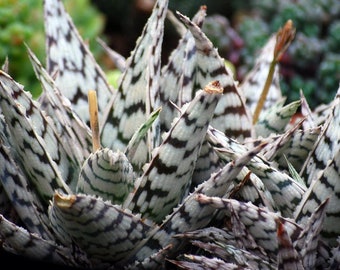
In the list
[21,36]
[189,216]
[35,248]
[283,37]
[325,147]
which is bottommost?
[21,36]

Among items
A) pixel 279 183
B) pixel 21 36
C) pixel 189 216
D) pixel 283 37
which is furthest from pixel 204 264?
pixel 21 36

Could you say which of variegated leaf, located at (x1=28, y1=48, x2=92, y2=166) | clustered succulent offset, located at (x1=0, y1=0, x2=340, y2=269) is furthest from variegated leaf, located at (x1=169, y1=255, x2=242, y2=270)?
variegated leaf, located at (x1=28, y1=48, x2=92, y2=166)

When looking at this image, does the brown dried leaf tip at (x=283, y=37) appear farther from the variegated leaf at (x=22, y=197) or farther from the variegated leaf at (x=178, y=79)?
the variegated leaf at (x=22, y=197)

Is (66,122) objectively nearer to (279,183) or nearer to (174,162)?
(174,162)

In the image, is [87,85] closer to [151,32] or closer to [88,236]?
[151,32]

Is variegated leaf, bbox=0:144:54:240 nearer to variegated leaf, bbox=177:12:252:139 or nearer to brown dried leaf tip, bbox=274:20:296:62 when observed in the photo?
variegated leaf, bbox=177:12:252:139
